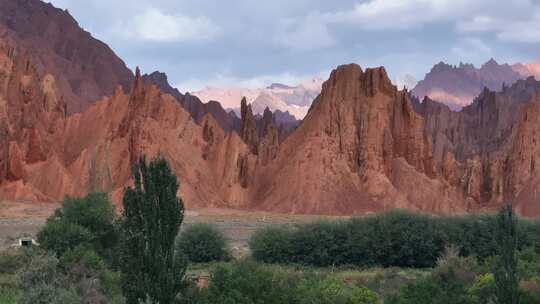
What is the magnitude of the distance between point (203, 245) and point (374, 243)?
11113 millimetres

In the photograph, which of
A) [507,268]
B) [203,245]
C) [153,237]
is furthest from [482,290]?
[203,245]

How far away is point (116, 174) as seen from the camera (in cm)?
9519

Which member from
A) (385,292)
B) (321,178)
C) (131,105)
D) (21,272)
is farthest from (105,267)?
(131,105)

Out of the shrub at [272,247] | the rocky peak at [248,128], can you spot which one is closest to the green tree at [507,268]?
the shrub at [272,247]

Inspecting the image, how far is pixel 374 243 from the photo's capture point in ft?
188

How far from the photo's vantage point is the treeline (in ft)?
187

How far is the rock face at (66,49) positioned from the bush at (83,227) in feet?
365

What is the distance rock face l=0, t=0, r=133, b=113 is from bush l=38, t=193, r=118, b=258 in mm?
111168

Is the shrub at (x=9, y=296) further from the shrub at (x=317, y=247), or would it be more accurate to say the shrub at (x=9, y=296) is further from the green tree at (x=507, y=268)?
the shrub at (x=317, y=247)

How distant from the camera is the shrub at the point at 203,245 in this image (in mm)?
56438

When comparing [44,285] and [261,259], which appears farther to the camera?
[261,259]

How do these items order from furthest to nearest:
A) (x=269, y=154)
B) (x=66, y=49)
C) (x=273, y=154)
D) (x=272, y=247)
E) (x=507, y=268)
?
(x=66, y=49) < (x=269, y=154) < (x=273, y=154) < (x=272, y=247) < (x=507, y=268)

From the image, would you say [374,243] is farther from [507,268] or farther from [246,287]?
→ [507,268]

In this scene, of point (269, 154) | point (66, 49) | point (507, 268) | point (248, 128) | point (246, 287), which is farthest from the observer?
point (66, 49)
